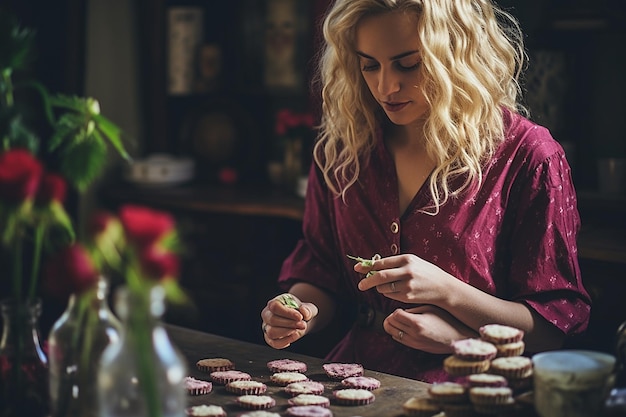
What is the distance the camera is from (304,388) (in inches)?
70.6

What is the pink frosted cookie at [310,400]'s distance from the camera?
1713mm

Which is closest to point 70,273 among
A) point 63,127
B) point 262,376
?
point 63,127

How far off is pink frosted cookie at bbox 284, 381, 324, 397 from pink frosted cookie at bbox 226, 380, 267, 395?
0.05m

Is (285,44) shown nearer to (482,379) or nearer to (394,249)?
(394,249)

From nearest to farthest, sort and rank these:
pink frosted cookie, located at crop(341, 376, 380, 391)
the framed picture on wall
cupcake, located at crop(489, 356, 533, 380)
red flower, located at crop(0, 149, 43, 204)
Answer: red flower, located at crop(0, 149, 43, 204)
cupcake, located at crop(489, 356, 533, 380)
pink frosted cookie, located at crop(341, 376, 380, 391)
the framed picture on wall

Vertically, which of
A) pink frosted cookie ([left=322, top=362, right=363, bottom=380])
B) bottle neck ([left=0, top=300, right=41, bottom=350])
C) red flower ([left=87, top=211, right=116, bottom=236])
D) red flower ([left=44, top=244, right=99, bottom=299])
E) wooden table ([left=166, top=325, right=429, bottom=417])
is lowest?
wooden table ([left=166, top=325, right=429, bottom=417])

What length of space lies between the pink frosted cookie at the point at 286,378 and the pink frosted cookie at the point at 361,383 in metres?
0.09

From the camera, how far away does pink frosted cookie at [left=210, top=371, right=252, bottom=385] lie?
1851mm

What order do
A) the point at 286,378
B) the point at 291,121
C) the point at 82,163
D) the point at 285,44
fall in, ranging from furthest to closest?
the point at 285,44 → the point at 291,121 → the point at 286,378 → the point at 82,163

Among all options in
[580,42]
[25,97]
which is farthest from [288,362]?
[25,97]

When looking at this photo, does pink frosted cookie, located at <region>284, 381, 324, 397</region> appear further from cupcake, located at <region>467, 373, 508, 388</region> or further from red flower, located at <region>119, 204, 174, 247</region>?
red flower, located at <region>119, 204, 174, 247</region>

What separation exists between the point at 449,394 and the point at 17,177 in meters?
0.78

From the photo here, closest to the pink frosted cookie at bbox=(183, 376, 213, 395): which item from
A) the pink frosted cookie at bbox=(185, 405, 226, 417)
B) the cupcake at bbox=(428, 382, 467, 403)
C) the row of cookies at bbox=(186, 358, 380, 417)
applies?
the row of cookies at bbox=(186, 358, 380, 417)

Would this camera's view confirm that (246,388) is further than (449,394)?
Yes
